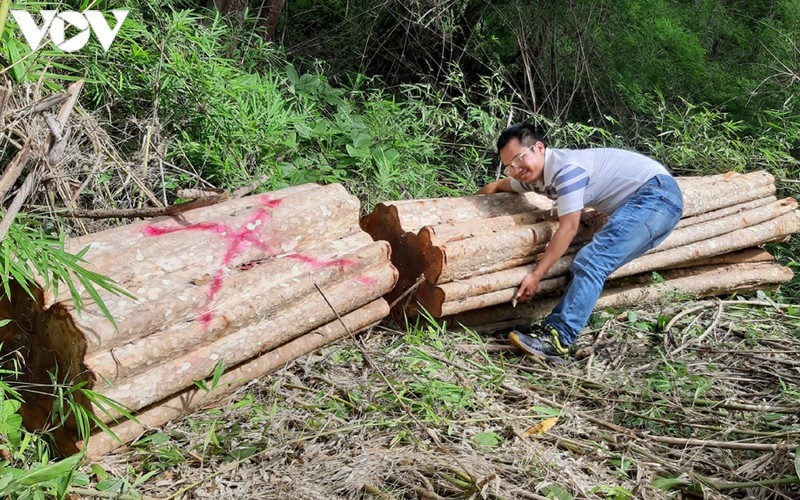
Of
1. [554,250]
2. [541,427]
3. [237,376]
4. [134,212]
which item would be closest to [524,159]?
[554,250]

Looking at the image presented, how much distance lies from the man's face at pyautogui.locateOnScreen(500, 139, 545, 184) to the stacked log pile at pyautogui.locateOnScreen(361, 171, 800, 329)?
0.81ft

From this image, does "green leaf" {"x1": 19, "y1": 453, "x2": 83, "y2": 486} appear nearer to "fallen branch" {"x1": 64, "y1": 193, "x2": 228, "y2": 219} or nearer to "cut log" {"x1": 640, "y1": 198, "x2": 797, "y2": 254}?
"fallen branch" {"x1": 64, "y1": 193, "x2": 228, "y2": 219}

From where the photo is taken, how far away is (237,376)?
3445mm

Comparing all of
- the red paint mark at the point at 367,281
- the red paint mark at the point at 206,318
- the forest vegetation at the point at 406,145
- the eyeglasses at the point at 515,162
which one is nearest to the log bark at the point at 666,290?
the forest vegetation at the point at 406,145

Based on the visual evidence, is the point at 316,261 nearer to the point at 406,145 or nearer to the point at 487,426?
the point at 487,426

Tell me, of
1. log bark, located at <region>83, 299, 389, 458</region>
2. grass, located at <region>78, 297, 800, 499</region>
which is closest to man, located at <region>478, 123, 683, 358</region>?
grass, located at <region>78, 297, 800, 499</region>

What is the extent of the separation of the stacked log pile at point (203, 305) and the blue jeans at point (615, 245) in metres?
0.96

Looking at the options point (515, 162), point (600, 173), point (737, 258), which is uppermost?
point (515, 162)

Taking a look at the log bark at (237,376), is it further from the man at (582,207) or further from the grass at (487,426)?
the man at (582,207)

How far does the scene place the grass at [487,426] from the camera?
287 cm

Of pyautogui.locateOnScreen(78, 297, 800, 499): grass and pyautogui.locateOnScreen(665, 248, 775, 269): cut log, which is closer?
pyautogui.locateOnScreen(78, 297, 800, 499): grass

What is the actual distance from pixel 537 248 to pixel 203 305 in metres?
1.93

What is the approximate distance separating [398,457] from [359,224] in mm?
1700

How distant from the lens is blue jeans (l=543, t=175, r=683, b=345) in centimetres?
414
